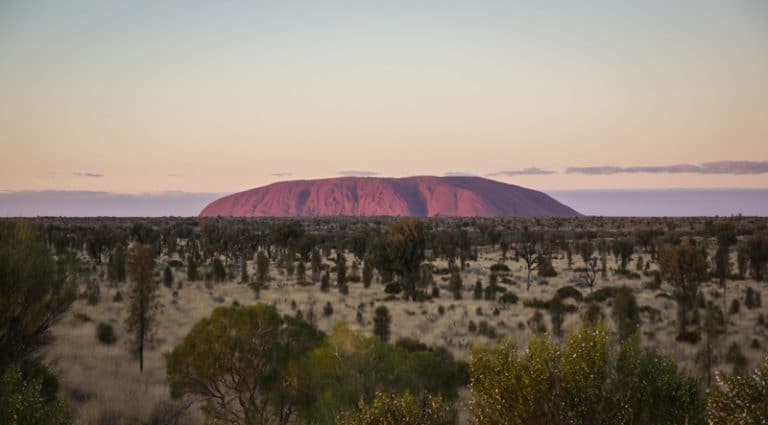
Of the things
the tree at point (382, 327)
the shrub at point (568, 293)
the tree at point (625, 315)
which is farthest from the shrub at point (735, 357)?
the shrub at point (568, 293)

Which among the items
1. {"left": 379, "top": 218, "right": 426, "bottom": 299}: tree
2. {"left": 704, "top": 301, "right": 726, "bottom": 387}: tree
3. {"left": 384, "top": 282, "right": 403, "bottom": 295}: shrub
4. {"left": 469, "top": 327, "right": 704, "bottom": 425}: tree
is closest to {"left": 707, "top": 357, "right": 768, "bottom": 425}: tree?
{"left": 469, "top": 327, "right": 704, "bottom": 425}: tree

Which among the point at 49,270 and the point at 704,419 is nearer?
the point at 704,419

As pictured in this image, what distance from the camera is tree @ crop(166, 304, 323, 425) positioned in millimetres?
12938

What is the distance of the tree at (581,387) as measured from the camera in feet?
28.6

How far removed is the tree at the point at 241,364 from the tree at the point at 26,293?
2788 millimetres

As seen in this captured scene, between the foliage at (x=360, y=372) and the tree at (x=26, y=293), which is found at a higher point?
the tree at (x=26, y=293)

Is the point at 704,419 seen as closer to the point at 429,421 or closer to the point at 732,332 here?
the point at 429,421

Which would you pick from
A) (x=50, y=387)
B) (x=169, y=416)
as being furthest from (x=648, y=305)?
(x=50, y=387)

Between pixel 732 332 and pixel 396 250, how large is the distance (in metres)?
18.5

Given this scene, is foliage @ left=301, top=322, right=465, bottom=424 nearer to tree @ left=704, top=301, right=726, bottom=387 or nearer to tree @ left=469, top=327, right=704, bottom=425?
tree @ left=469, top=327, right=704, bottom=425

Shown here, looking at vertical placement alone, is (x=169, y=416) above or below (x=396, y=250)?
below

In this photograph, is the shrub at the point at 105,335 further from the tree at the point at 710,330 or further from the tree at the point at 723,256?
the tree at the point at 723,256

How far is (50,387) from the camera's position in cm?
1318

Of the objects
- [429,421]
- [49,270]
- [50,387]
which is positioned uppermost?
[49,270]
